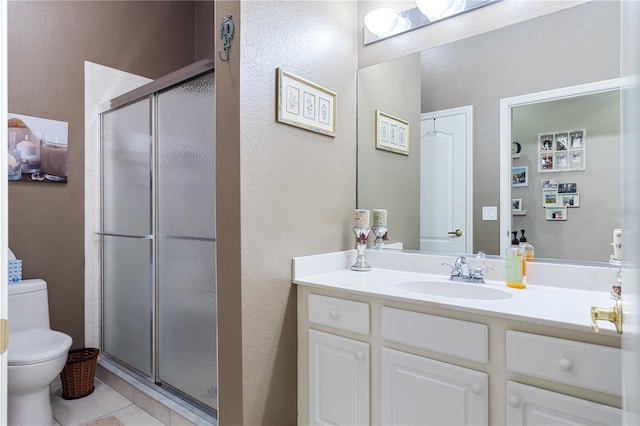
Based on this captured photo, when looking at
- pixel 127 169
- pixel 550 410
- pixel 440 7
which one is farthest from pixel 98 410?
pixel 440 7

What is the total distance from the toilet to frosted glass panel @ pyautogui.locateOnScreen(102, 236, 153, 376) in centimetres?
40

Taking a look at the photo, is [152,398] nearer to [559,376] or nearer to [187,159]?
[187,159]

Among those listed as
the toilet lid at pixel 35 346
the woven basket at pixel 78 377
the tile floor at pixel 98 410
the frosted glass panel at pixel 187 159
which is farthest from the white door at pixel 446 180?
the woven basket at pixel 78 377

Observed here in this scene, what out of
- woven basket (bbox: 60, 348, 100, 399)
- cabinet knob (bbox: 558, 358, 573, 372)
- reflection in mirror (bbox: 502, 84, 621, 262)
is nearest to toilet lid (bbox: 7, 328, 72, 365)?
woven basket (bbox: 60, 348, 100, 399)

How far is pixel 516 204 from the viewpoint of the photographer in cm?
169

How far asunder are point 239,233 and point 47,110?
181cm

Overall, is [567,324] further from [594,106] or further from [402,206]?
[402,206]

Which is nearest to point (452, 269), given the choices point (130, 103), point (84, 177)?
point (130, 103)

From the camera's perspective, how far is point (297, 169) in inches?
69.6

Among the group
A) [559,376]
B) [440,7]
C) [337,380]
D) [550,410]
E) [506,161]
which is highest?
[440,7]

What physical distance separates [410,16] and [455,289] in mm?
1430

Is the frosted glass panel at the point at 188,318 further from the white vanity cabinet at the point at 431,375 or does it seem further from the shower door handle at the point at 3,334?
the shower door handle at the point at 3,334

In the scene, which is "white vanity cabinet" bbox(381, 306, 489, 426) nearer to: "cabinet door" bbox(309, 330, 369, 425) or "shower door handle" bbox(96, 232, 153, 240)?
"cabinet door" bbox(309, 330, 369, 425)

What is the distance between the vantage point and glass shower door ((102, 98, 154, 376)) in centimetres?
227
